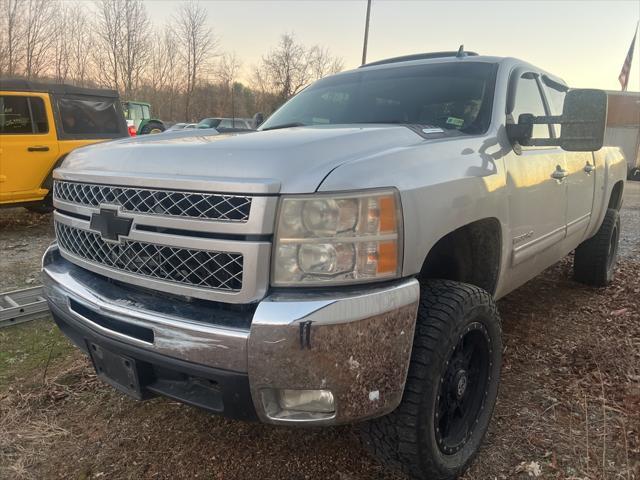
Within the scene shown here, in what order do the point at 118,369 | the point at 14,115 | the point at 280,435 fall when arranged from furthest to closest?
1. the point at 14,115
2. the point at 280,435
3. the point at 118,369

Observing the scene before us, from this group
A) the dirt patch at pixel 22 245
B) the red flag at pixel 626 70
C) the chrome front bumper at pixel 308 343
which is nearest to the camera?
the chrome front bumper at pixel 308 343

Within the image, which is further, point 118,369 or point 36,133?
point 36,133

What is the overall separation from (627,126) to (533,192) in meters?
22.5

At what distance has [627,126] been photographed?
2133cm

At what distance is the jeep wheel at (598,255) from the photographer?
468cm

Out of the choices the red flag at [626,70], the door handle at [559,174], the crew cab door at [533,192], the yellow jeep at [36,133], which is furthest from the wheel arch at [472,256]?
the red flag at [626,70]

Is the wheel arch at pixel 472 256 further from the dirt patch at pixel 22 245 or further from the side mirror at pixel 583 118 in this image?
the dirt patch at pixel 22 245

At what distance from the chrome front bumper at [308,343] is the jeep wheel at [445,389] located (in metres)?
0.13

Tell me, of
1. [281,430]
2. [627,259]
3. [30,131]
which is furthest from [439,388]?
[30,131]

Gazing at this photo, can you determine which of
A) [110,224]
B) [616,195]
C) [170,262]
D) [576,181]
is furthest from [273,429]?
[616,195]

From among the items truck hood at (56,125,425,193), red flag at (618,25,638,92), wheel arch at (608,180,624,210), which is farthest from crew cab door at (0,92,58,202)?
red flag at (618,25,638,92)

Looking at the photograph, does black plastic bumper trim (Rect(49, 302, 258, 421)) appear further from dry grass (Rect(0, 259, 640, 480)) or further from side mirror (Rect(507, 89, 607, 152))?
side mirror (Rect(507, 89, 607, 152))

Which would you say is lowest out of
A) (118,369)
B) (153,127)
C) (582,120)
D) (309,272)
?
(118,369)

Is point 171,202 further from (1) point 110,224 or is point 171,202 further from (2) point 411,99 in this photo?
(2) point 411,99
